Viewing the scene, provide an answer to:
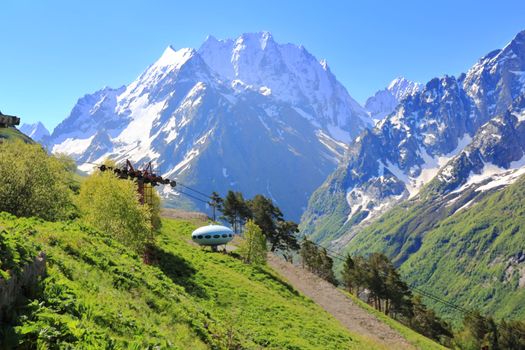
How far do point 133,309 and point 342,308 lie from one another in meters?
56.2

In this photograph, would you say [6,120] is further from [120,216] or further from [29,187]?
[120,216]

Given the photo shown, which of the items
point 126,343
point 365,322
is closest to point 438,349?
point 365,322

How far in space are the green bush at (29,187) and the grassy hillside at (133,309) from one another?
10.5 metres

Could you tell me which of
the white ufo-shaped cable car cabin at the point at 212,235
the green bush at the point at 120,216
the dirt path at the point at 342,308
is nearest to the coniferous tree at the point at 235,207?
the dirt path at the point at 342,308

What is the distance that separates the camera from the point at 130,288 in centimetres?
2608

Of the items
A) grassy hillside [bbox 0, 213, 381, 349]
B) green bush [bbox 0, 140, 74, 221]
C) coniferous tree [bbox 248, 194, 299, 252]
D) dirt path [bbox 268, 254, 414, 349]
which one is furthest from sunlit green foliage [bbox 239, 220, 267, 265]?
coniferous tree [bbox 248, 194, 299, 252]

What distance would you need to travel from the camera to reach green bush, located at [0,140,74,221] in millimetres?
43875

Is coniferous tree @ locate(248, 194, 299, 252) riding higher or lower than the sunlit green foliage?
higher

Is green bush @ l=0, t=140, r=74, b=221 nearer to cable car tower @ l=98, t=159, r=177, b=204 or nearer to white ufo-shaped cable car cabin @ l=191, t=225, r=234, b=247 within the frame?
cable car tower @ l=98, t=159, r=177, b=204

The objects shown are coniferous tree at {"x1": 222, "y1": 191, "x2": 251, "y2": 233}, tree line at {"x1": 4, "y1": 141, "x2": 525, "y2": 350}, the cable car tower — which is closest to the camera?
tree line at {"x1": 4, "y1": 141, "x2": 525, "y2": 350}

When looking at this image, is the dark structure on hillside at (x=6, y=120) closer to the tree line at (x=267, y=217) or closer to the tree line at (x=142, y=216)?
the tree line at (x=142, y=216)

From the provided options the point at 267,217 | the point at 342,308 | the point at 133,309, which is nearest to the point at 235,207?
the point at 267,217

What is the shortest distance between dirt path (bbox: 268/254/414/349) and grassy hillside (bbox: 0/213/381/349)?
39.4ft

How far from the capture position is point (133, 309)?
21891mm
